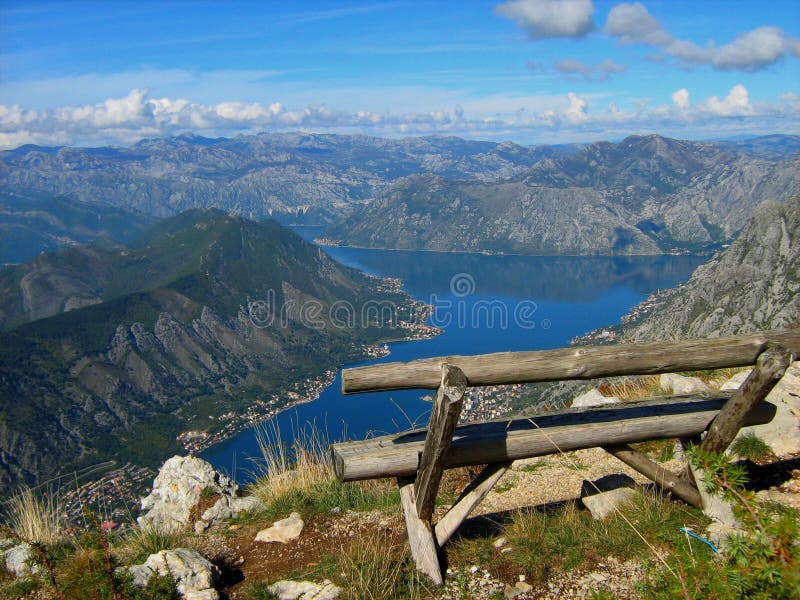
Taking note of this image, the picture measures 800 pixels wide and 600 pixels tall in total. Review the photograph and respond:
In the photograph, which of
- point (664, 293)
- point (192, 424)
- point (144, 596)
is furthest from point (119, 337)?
point (144, 596)

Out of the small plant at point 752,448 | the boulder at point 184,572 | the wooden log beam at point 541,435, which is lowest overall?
the small plant at point 752,448

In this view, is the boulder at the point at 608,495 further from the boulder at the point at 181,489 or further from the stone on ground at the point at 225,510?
the boulder at the point at 181,489

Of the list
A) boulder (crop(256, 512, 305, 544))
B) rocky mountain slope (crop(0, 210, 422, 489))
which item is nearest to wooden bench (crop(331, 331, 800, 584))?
boulder (crop(256, 512, 305, 544))

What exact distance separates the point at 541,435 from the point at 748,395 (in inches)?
75.0

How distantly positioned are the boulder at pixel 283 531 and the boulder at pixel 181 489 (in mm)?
1595

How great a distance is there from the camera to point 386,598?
454 centimetres

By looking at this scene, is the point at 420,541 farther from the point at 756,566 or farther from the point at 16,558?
the point at 16,558

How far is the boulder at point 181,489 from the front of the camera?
762cm

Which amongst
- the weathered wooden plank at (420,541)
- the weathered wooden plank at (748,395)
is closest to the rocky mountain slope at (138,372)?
the weathered wooden plank at (420,541)

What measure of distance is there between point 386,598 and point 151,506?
222 inches

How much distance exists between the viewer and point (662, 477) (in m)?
5.65

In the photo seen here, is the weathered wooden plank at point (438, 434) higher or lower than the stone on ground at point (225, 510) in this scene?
higher

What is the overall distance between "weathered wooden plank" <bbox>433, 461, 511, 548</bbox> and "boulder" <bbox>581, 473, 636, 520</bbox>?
42.0 inches

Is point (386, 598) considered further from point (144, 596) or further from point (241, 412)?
point (241, 412)
